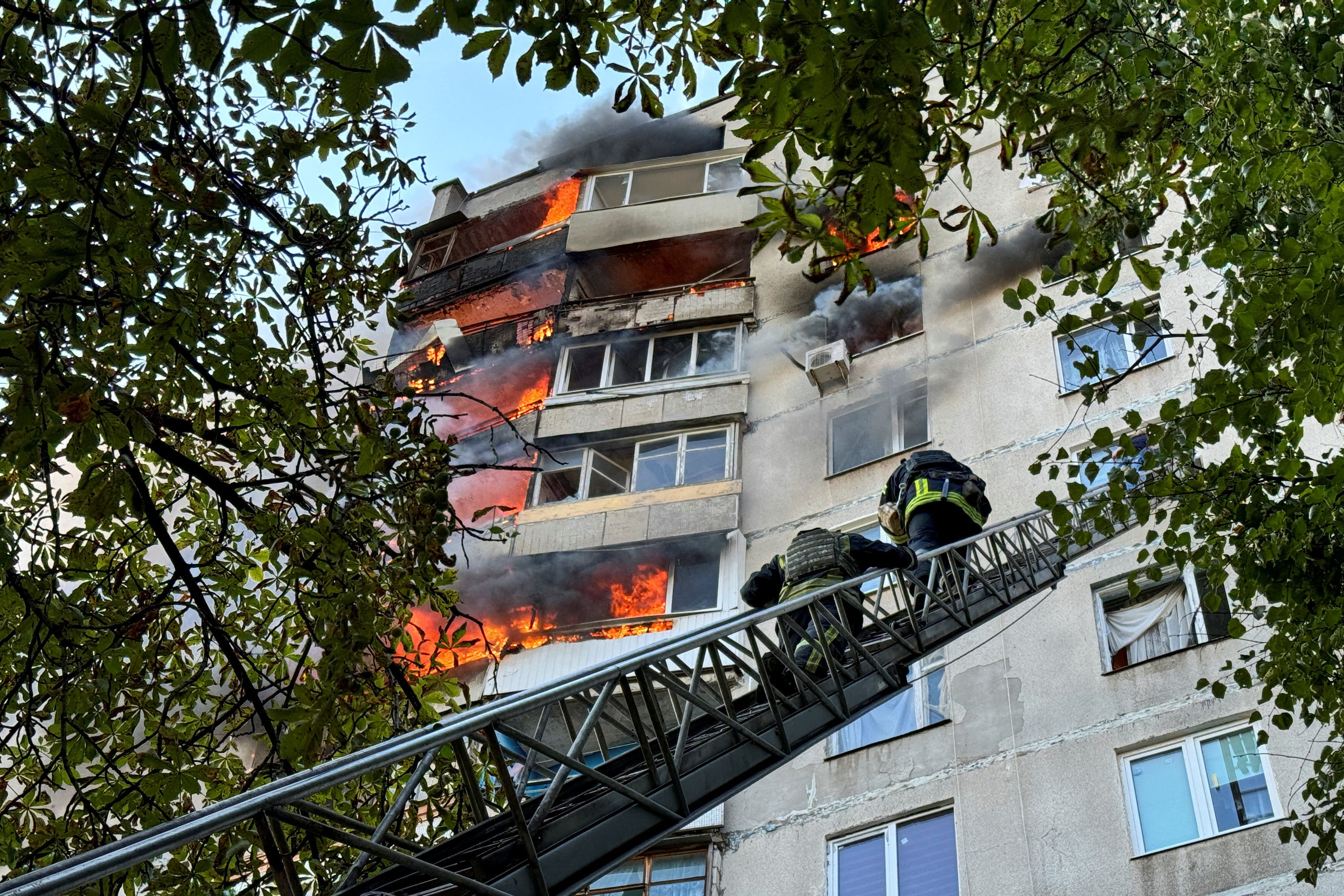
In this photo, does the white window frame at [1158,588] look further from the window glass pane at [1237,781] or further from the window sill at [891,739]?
the window sill at [891,739]

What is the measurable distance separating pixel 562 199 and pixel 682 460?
9292 mm

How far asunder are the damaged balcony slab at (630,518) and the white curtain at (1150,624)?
5628 mm

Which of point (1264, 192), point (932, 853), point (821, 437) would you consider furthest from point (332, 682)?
point (821, 437)

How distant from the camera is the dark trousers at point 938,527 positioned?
965 cm

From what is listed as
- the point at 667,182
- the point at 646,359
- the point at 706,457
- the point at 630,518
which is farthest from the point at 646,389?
the point at 667,182

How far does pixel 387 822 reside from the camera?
449 cm

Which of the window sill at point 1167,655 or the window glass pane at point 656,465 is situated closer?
the window sill at point 1167,655

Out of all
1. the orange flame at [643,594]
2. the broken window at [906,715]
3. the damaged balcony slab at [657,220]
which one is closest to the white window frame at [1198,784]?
the broken window at [906,715]

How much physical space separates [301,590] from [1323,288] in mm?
5442

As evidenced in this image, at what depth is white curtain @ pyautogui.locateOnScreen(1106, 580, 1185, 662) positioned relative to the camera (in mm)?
12195

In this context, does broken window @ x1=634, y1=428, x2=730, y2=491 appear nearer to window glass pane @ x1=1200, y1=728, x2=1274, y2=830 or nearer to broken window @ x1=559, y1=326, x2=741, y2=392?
broken window @ x1=559, y1=326, x2=741, y2=392

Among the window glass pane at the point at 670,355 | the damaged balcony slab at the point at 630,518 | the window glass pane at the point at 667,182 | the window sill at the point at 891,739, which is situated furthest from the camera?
the window glass pane at the point at 667,182

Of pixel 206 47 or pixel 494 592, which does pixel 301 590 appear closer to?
pixel 206 47

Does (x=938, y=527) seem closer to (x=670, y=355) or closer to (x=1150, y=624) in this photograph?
(x=1150, y=624)
